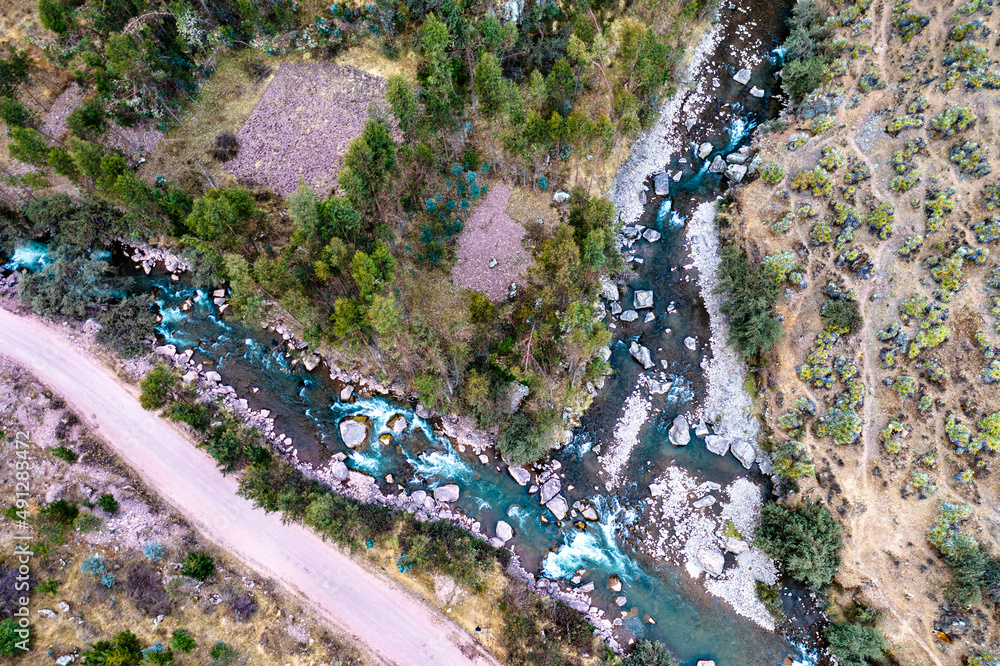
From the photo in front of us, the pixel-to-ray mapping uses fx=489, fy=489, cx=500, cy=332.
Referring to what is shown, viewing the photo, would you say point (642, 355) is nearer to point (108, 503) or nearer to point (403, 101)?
point (403, 101)

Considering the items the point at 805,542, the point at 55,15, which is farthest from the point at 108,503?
the point at 805,542

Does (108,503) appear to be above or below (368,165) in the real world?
below

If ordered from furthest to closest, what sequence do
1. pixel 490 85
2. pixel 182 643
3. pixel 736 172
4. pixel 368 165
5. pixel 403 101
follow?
pixel 736 172, pixel 490 85, pixel 403 101, pixel 368 165, pixel 182 643

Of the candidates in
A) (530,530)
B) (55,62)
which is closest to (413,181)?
(530,530)

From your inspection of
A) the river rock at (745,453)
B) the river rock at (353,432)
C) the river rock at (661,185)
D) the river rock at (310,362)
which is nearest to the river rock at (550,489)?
the river rock at (745,453)

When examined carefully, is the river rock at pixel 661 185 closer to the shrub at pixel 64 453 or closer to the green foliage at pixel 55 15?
the shrub at pixel 64 453

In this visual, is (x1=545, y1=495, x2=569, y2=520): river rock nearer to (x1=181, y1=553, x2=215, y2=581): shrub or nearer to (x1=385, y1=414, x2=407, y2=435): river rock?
(x1=385, y1=414, x2=407, y2=435): river rock
